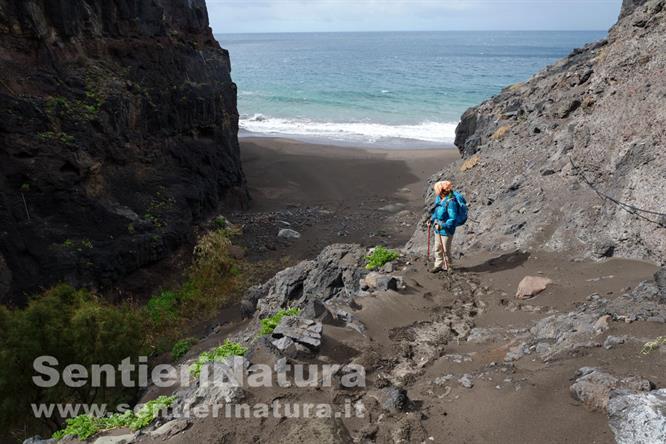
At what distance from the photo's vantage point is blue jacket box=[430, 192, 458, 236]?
955 centimetres

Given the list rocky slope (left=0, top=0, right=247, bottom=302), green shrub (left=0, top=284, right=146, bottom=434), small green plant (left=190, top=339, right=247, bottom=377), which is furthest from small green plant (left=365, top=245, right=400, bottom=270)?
rocky slope (left=0, top=0, right=247, bottom=302)

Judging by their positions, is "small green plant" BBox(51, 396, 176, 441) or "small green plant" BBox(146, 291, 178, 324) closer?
"small green plant" BBox(51, 396, 176, 441)

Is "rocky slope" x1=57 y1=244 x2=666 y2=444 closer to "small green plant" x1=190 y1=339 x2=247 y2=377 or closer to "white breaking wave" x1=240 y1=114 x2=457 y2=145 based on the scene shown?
"small green plant" x1=190 y1=339 x2=247 y2=377

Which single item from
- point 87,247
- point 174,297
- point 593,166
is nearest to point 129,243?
point 87,247

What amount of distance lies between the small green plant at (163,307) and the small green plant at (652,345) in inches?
498

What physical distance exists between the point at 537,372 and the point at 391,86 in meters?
67.2

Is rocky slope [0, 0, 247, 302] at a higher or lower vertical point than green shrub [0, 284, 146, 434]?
higher

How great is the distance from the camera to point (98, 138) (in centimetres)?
1691

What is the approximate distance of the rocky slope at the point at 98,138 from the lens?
14766 millimetres

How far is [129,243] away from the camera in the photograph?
16812 mm

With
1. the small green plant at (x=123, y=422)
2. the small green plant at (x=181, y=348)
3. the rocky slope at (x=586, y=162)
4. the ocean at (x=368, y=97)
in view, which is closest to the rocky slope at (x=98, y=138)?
the small green plant at (x=181, y=348)

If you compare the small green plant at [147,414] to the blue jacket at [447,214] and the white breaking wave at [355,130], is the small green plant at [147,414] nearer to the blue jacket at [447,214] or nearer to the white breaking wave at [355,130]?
the blue jacket at [447,214]

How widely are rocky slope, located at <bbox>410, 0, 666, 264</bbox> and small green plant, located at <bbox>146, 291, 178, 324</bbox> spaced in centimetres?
773

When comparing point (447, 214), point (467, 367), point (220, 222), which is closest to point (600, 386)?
point (467, 367)
